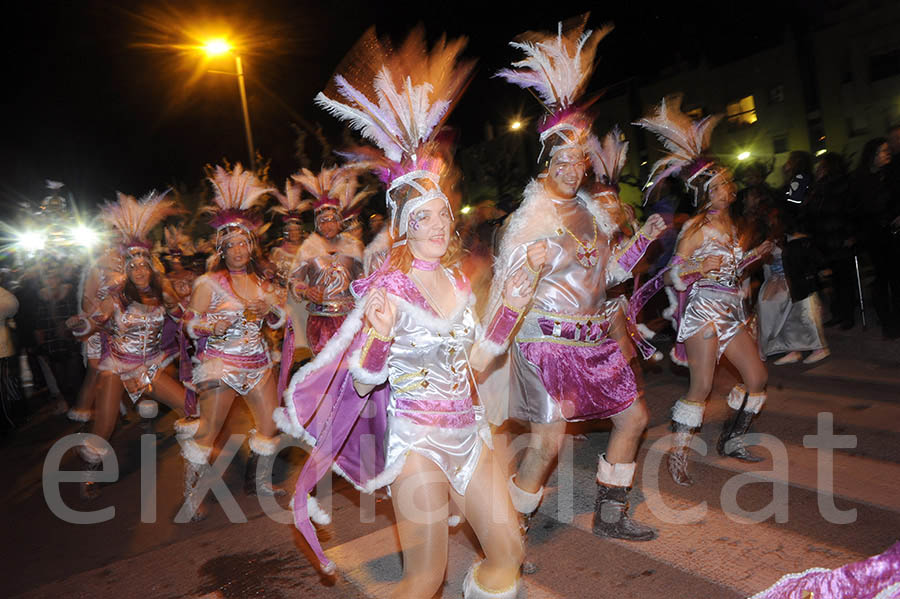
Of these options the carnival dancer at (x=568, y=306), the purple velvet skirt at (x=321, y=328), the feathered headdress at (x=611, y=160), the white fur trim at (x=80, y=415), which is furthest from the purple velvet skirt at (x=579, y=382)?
the white fur trim at (x=80, y=415)

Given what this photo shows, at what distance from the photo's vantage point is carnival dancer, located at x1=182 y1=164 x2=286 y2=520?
194 inches

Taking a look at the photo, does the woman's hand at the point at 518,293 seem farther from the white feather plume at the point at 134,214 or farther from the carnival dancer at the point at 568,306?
the white feather plume at the point at 134,214

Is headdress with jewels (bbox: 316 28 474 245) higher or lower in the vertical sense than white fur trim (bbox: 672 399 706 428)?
higher

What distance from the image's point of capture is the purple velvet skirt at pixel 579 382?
3.58 meters

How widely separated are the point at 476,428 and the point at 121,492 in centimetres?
455

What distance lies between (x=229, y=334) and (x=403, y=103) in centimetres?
290

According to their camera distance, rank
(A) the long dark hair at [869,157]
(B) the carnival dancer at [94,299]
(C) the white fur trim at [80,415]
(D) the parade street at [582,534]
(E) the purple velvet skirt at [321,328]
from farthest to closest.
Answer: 1. (A) the long dark hair at [869,157]
2. (C) the white fur trim at [80,415]
3. (E) the purple velvet skirt at [321,328]
4. (B) the carnival dancer at [94,299]
5. (D) the parade street at [582,534]

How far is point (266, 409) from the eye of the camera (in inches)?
199

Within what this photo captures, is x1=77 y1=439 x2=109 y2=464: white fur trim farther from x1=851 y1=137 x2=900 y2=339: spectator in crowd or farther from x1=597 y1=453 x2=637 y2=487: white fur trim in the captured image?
x1=851 y1=137 x2=900 y2=339: spectator in crowd

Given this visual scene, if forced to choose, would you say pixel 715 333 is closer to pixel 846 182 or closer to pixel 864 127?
pixel 846 182

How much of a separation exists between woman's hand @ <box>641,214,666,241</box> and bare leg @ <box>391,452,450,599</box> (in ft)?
6.42

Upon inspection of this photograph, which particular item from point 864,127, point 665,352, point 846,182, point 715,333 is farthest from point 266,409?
point 864,127

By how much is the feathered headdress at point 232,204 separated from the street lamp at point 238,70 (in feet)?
26.9

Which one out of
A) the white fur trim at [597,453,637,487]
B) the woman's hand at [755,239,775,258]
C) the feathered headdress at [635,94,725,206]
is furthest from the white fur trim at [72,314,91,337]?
the woman's hand at [755,239,775,258]
